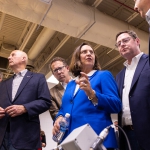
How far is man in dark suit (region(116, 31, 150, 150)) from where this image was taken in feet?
3.82

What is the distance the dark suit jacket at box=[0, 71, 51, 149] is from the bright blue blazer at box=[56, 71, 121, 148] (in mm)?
290

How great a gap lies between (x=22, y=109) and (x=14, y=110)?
0.19ft

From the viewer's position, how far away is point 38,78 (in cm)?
178

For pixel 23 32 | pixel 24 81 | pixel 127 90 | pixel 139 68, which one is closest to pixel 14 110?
pixel 24 81

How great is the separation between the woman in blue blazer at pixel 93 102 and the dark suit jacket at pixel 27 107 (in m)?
0.25

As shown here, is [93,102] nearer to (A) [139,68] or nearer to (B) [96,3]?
(A) [139,68]

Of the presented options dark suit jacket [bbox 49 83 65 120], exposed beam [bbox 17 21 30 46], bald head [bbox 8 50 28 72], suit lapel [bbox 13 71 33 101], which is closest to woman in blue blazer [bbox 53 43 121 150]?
suit lapel [bbox 13 71 33 101]

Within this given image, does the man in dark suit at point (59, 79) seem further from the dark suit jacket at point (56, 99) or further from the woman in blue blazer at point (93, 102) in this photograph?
the woman in blue blazer at point (93, 102)

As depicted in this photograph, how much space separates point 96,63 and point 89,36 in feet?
5.54

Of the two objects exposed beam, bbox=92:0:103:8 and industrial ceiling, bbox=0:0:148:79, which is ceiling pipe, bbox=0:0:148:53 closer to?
industrial ceiling, bbox=0:0:148:79

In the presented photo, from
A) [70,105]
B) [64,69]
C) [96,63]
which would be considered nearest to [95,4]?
[64,69]

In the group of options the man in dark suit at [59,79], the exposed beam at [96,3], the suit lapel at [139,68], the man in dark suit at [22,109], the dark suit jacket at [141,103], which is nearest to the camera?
the dark suit jacket at [141,103]

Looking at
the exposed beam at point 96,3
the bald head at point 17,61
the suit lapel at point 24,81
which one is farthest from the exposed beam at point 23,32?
the suit lapel at point 24,81

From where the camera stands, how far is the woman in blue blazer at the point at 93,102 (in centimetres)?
118
